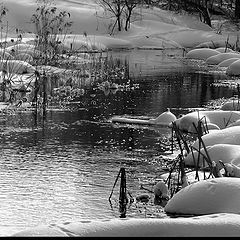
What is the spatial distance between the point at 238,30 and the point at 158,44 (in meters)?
5.89

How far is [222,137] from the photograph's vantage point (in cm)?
714

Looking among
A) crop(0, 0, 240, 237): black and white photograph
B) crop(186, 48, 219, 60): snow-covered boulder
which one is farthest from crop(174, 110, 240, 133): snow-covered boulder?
crop(186, 48, 219, 60): snow-covered boulder

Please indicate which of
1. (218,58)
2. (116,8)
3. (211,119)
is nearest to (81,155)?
(211,119)

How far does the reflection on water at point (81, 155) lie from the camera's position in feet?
17.7

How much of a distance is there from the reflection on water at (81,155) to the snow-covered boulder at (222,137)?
51 cm

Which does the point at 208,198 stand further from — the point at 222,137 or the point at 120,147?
the point at 120,147

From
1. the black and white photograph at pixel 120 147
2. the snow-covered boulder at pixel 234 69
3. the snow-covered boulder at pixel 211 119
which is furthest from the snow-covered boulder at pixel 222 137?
the snow-covered boulder at pixel 234 69

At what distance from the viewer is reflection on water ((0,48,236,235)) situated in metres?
5.39

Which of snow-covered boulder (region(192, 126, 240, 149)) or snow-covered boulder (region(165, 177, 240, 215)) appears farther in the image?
snow-covered boulder (region(192, 126, 240, 149))

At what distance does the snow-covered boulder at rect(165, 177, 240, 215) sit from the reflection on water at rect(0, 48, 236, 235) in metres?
0.18

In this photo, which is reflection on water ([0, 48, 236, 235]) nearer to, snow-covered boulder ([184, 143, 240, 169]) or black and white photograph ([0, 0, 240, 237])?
black and white photograph ([0, 0, 240, 237])

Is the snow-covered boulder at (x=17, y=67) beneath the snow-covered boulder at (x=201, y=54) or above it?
beneath

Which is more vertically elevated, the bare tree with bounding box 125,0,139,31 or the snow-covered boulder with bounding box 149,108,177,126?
the bare tree with bounding box 125,0,139,31

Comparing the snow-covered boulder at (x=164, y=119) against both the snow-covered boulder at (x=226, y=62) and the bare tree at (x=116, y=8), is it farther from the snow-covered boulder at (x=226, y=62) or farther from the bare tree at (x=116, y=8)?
the bare tree at (x=116, y=8)
